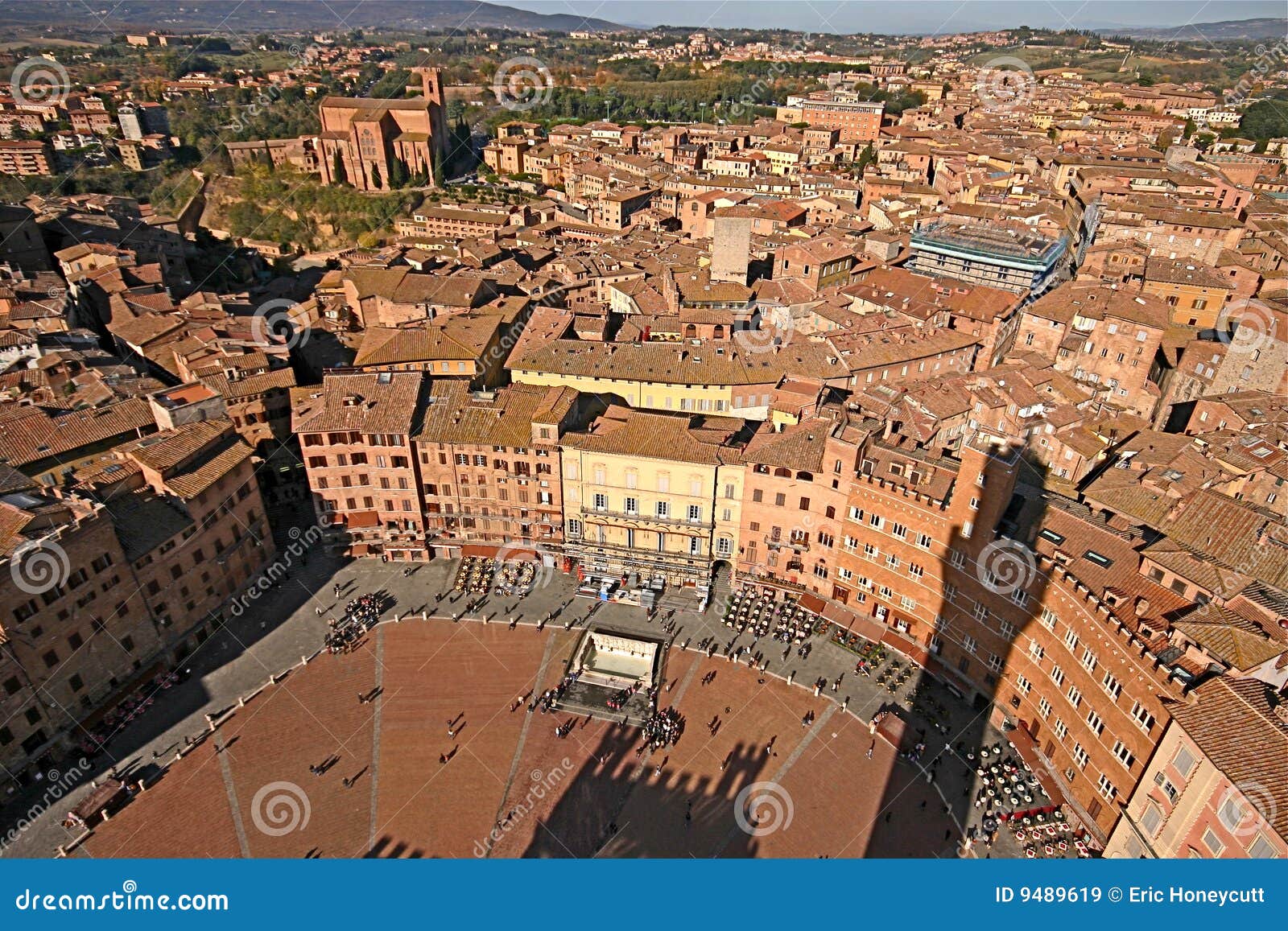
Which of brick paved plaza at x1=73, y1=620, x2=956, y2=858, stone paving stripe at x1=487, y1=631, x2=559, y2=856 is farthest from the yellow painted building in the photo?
brick paved plaza at x1=73, y1=620, x2=956, y2=858

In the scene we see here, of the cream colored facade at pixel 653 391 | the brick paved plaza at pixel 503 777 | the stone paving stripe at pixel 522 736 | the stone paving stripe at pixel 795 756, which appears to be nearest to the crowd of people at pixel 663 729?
the brick paved plaza at pixel 503 777

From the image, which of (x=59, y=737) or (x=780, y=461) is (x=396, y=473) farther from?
(x=780, y=461)

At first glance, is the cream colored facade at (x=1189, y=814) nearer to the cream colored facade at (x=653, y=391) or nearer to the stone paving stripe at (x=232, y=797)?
the cream colored facade at (x=653, y=391)

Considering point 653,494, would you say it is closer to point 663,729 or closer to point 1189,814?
point 663,729

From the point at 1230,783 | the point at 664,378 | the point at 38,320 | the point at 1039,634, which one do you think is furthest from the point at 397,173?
the point at 1230,783

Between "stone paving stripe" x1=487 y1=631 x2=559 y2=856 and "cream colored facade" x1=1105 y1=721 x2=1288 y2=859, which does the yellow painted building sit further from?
"cream colored facade" x1=1105 y1=721 x2=1288 y2=859
